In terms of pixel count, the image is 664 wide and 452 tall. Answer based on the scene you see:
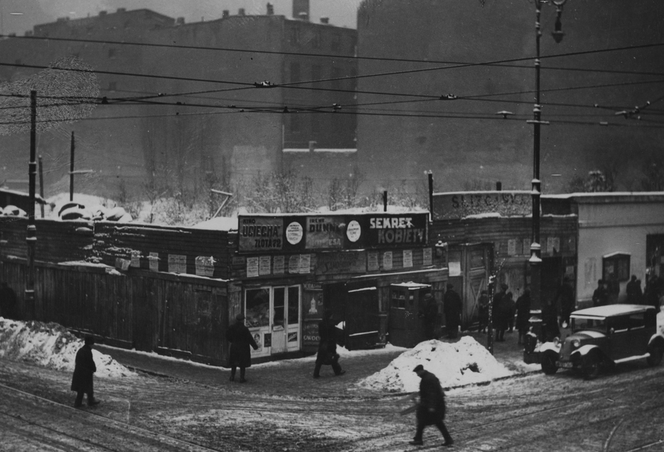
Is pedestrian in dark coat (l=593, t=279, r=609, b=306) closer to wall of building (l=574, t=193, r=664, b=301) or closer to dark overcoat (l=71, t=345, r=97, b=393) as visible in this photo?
wall of building (l=574, t=193, r=664, b=301)

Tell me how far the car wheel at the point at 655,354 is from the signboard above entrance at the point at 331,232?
305 inches

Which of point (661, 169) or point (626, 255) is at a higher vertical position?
point (661, 169)

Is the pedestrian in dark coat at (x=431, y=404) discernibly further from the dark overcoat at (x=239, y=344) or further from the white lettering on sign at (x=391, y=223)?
the white lettering on sign at (x=391, y=223)

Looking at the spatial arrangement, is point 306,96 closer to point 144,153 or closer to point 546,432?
point 144,153

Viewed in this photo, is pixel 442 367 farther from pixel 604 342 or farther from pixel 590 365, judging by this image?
pixel 604 342

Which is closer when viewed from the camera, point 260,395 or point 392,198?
point 260,395

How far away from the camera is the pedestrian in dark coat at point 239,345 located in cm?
2014

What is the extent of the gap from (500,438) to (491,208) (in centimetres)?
1732

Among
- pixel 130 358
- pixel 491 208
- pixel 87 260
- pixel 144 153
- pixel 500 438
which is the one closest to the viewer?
pixel 500 438

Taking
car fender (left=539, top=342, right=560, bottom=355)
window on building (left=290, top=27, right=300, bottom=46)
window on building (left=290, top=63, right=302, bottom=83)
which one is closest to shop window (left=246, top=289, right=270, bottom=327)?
car fender (left=539, top=342, right=560, bottom=355)

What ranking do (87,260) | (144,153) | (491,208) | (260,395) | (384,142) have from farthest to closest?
1. (144,153)
2. (384,142)
3. (491,208)
4. (87,260)
5. (260,395)

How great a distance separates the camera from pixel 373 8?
58.4 metres

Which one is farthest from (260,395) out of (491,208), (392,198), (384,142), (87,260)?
(384,142)

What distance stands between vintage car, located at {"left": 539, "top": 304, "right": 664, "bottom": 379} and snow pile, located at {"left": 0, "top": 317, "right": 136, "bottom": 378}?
409 inches
